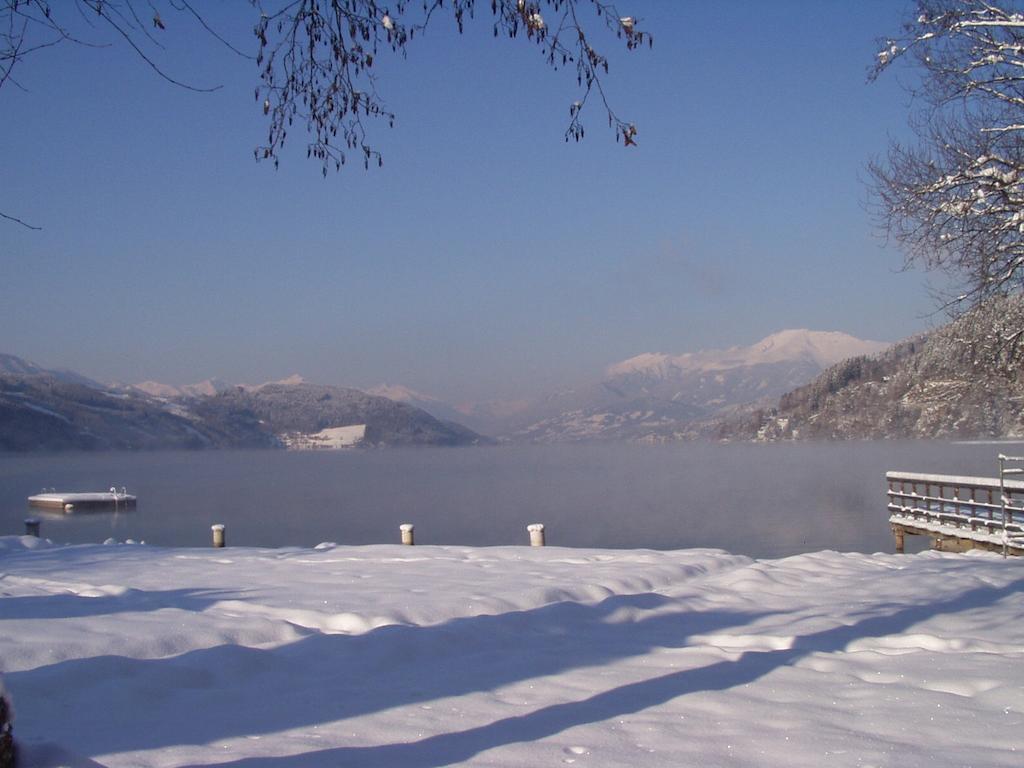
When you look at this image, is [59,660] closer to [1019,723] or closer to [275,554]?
[1019,723]

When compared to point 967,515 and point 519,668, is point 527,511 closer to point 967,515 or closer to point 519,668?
point 967,515

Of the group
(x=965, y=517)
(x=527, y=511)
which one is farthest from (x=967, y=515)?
(x=527, y=511)

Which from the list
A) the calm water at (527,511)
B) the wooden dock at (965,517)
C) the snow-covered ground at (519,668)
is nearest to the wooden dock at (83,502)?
the calm water at (527,511)

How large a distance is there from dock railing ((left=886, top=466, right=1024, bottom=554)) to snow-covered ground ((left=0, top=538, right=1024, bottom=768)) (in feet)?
20.6

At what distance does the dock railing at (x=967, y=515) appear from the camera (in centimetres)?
1529

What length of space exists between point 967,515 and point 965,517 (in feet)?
1.28

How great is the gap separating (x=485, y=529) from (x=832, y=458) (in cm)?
7480

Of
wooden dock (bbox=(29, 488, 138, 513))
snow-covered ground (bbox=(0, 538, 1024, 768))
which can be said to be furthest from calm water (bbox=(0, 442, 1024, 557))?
snow-covered ground (bbox=(0, 538, 1024, 768))

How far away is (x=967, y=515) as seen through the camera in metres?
17.2

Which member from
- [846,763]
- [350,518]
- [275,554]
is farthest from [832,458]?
[846,763]

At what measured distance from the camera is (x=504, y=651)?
6152 millimetres

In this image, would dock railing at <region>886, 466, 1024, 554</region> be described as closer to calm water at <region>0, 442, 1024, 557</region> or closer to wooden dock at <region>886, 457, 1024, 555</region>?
wooden dock at <region>886, 457, 1024, 555</region>

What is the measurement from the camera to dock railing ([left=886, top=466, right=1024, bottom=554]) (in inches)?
602

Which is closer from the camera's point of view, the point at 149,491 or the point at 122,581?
the point at 122,581
